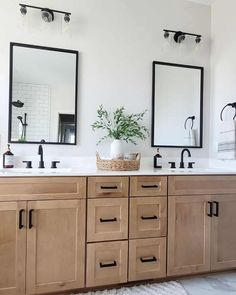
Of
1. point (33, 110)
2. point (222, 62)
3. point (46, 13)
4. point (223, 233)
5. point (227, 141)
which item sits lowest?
point (223, 233)

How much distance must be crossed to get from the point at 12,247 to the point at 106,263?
0.65 metres

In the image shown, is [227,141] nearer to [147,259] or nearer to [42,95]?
[147,259]

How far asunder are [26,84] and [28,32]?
1.48 ft

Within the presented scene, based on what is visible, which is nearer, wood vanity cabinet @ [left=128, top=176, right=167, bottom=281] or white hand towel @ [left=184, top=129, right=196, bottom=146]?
wood vanity cabinet @ [left=128, top=176, right=167, bottom=281]

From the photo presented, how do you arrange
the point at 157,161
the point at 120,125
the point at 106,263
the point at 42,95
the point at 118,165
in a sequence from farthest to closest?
the point at 157,161
the point at 120,125
the point at 42,95
the point at 118,165
the point at 106,263

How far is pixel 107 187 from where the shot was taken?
1858 millimetres

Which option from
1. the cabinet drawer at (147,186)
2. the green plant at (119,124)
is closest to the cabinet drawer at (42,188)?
the cabinet drawer at (147,186)

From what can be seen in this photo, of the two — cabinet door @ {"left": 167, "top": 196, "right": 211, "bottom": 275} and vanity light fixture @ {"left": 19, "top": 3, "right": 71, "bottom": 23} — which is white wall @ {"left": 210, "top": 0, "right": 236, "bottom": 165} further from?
vanity light fixture @ {"left": 19, "top": 3, "right": 71, "bottom": 23}

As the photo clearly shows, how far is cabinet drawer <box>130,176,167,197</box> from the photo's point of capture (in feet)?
6.28

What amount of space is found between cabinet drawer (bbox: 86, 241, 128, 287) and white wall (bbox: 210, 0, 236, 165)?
54.9 inches

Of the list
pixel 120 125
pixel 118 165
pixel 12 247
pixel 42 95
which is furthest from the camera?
pixel 120 125

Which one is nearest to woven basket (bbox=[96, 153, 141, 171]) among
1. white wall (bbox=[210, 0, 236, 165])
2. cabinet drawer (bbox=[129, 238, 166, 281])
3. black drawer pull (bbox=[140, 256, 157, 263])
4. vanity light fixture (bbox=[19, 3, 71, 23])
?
cabinet drawer (bbox=[129, 238, 166, 281])

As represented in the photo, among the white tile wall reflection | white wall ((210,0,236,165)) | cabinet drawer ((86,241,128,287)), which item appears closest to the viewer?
cabinet drawer ((86,241,128,287))

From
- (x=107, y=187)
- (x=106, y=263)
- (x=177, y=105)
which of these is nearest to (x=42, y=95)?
(x=107, y=187)
